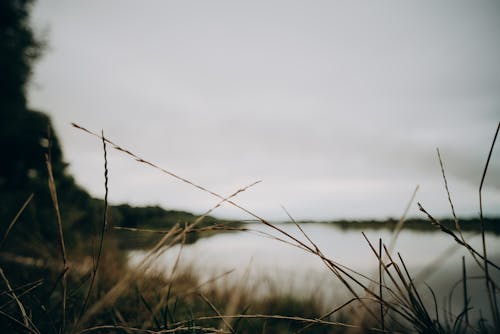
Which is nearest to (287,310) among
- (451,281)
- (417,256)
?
(451,281)

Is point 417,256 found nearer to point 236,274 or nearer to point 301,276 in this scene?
point 301,276

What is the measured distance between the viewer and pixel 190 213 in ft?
2.57

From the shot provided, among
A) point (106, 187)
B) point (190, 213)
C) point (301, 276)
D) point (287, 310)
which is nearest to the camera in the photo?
point (106, 187)

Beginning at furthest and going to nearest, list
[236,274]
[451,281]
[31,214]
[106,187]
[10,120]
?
[10,120] → [31,214] → [451,281] → [236,274] → [106,187]

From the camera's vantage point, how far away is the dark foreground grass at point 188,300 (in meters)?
0.42

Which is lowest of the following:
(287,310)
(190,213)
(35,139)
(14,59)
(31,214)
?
(287,310)

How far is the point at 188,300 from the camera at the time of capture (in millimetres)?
1533

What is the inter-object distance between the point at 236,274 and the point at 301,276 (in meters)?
0.69

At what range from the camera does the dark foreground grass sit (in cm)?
42

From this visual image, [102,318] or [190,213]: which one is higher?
[190,213]

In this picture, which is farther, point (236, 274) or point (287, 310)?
point (236, 274)

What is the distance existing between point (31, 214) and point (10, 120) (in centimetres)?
482

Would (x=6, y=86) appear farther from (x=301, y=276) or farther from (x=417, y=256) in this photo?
(x=417, y=256)

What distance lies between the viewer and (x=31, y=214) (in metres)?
4.35
